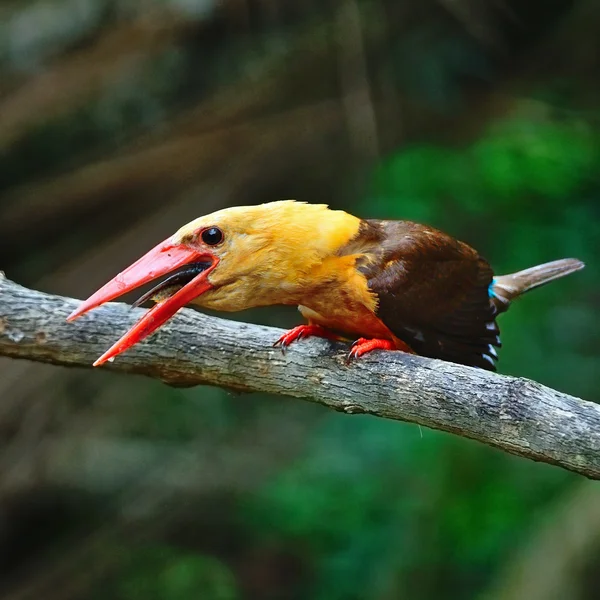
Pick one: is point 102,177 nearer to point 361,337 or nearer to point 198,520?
point 198,520

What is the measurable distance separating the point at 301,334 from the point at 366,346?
0.19m

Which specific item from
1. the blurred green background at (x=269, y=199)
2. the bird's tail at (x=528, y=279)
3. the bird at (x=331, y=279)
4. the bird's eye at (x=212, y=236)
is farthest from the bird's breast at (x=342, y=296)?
the blurred green background at (x=269, y=199)

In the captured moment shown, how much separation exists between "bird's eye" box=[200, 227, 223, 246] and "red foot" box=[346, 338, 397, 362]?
0.43 metres

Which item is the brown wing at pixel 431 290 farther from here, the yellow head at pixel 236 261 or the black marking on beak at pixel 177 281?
the black marking on beak at pixel 177 281

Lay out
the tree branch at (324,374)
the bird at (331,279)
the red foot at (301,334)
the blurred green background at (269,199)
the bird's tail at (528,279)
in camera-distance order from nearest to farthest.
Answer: the tree branch at (324,374), the bird at (331,279), the red foot at (301,334), the bird's tail at (528,279), the blurred green background at (269,199)

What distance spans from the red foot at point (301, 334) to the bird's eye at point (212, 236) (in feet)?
1.26

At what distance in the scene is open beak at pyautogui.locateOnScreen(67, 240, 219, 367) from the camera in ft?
5.94

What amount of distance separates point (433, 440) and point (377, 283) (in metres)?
1.87

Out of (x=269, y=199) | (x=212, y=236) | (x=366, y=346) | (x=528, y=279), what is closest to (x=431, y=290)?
(x=366, y=346)

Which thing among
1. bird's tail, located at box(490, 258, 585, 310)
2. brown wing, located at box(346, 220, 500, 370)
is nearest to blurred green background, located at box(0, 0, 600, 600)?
bird's tail, located at box(490, 258, 585, 310)

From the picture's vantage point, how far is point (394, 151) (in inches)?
173

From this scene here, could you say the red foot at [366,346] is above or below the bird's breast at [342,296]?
below

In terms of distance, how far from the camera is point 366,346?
2.16 meters

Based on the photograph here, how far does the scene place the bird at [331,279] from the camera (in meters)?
1.92
